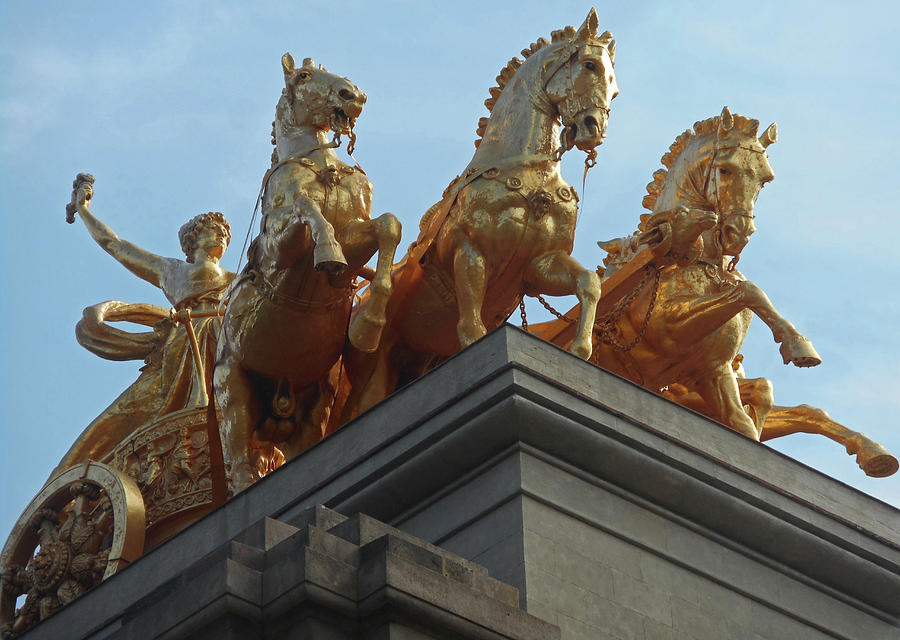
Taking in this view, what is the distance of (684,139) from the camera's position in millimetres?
15453

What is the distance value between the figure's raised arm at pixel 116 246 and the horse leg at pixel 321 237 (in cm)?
416

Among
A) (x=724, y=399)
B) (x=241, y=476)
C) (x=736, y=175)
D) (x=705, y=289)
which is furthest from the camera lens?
(x=736, y=175)

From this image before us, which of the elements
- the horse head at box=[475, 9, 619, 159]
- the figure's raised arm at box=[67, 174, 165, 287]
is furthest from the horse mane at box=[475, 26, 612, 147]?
the figure's raised arm at box=[67, 174, 165, 287]

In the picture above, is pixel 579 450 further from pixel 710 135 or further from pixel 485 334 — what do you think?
pixel 710 135

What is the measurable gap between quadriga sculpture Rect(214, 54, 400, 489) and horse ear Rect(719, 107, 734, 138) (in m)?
2.62

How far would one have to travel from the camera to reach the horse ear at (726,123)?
14766 mm

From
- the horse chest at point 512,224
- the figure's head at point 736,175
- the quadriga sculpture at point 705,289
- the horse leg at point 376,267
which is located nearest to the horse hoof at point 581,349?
the horse chest at point 512,224

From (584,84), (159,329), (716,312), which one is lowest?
(716,312)

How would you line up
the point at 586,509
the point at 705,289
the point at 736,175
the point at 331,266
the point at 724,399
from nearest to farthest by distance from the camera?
the point at 586,509 → the point at 331,266 → the point at 724,399 → the point at 705,289 → the point at 736,175

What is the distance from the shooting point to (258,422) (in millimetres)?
13766

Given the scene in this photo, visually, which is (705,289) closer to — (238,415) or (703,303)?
(703,303)

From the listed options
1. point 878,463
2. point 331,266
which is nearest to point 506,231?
point 331,266

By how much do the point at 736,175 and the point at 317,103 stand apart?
2990 mm

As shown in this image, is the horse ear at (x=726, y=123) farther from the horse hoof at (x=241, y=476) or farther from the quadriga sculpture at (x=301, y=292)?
the horse hoof at (x=241, y=476)
